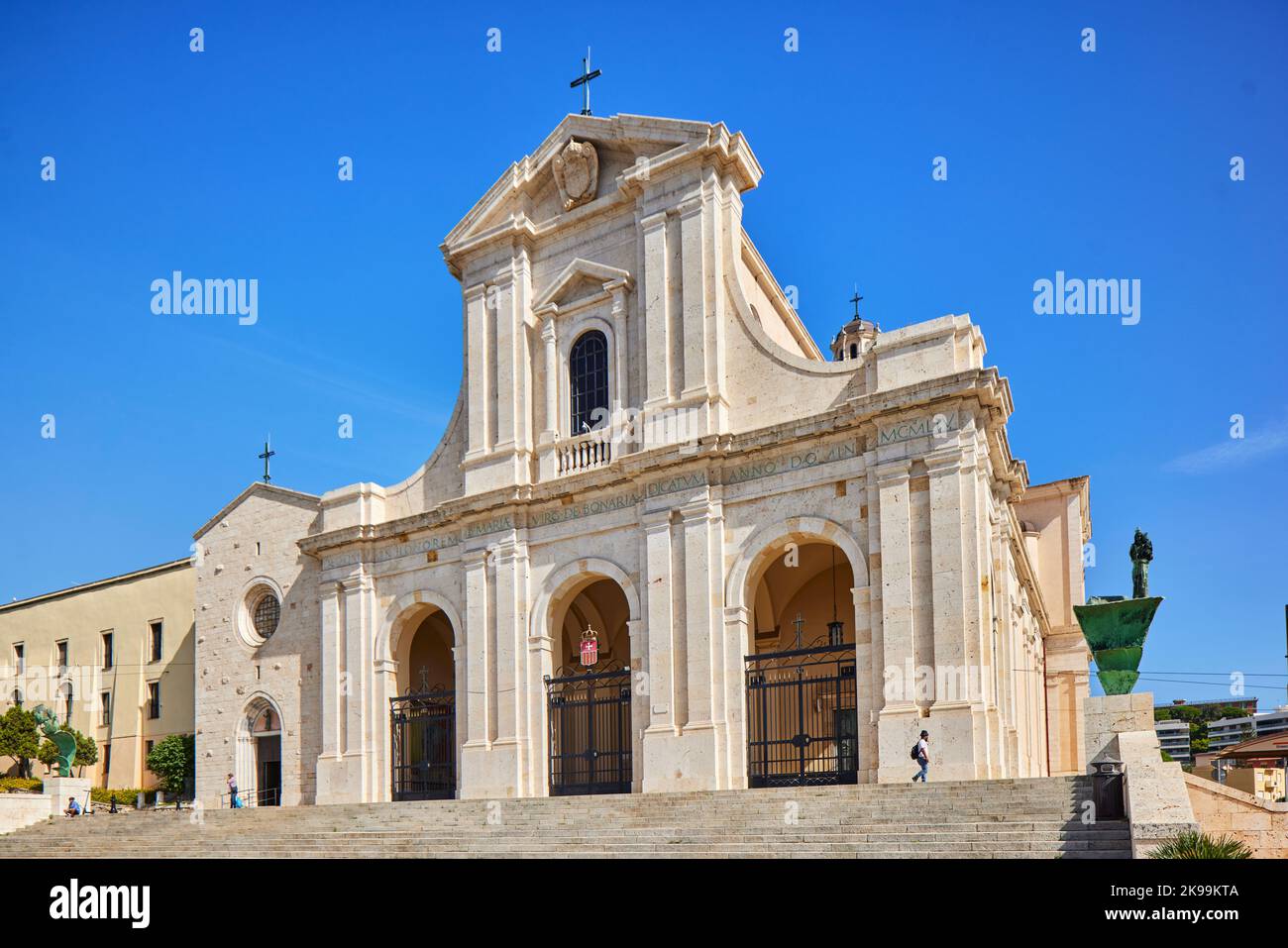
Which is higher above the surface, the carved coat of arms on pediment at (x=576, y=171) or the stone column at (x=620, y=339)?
the carved coat of arms on pediment at (x=576, y=171)

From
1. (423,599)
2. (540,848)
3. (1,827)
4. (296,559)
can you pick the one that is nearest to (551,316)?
(423,599)

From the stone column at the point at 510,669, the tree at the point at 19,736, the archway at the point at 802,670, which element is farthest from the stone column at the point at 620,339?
the tree at the point at 19,736

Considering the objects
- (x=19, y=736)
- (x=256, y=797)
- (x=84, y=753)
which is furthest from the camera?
(x=84, y=753)

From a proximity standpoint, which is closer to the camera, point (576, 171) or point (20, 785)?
point (576, 171)

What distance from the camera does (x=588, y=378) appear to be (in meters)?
27.9

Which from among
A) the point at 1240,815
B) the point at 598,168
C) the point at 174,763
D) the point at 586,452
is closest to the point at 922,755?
the point at 1240,815

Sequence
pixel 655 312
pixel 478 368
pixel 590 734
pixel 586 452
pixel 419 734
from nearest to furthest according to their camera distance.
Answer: pixel 590 734 → pixel 655 312 → pixel 586 452 → pixel 478 368 → pixel 419 734

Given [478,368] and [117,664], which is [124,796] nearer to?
[117,664]

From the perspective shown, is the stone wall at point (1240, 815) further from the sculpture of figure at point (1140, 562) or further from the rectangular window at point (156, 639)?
the rectangular window at point (156, 639)

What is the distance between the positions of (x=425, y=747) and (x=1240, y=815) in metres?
18.5

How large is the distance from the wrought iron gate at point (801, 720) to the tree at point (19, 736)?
24.0 metres

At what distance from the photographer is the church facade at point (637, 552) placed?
22.1 m

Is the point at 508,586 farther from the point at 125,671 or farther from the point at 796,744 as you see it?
the point at 125,671

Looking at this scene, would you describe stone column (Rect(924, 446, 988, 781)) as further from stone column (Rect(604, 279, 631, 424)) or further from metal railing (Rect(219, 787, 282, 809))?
metal railing (Rect(219, 787, 282, 809))
